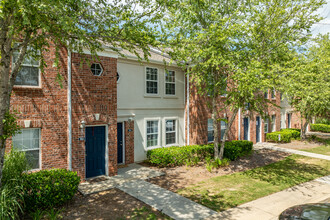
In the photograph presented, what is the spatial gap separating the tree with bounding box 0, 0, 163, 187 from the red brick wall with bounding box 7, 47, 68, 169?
5.80 ft

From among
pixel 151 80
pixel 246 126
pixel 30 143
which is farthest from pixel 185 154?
pixel 246 126

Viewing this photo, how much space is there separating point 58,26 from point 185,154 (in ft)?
30.2

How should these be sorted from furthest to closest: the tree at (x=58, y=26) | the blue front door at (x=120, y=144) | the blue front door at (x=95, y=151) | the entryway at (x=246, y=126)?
the entryway at (x=246, y=126)
the blue front door at (x=120, y=144)
the blue front door at (x=95, y=151)
the tree at (x=58, y=26)

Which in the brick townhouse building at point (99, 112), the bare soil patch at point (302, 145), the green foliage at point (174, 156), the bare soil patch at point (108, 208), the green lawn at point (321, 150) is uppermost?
the brick townhouse building at point (99, 112)

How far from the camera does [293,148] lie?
18266 millimetres

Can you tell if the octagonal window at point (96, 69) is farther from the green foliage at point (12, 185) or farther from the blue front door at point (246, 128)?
the blue front door at point (246, 128)

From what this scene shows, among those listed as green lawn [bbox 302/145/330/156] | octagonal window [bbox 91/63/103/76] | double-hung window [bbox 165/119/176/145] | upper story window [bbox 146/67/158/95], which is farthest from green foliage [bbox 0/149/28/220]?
green lawn [bbox 302/145/330/156]

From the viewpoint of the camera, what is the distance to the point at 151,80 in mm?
13703

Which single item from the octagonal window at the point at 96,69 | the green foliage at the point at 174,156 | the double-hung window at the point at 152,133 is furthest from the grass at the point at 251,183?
the octagonal window at the point at 96,69

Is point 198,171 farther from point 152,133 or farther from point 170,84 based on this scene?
point 170,84

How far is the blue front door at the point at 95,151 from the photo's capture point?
9.97 metres

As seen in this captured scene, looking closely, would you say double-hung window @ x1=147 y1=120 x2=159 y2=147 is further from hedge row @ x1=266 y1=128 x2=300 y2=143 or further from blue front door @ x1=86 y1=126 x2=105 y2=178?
hedge row @ x1=266 y1=128 x2=300 y2=143

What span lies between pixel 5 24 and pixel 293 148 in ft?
65.7

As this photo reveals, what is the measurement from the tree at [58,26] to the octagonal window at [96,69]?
3.29m
